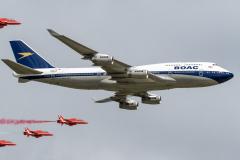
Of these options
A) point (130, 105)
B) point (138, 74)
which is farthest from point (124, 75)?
point (130, 105)

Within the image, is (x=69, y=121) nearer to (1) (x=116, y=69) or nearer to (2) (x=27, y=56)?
(2) (x=27, y=56)

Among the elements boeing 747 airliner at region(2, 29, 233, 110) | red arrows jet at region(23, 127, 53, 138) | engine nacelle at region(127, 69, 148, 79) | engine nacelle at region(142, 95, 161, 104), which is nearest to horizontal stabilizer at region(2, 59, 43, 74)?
boeing 747 airliner at region(2, 29, 233, 110)

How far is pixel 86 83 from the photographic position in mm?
76125

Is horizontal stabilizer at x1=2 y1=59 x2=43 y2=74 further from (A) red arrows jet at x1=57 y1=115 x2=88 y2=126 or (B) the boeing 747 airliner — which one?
(A) red arrows jet at x1=57 y1=115 x2=88 y2=126

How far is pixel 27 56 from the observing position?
3246 inches

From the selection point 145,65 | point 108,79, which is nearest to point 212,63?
point 145,65

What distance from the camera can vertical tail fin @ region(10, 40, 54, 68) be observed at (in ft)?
267

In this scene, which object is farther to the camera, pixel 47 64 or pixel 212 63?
pixel 47 64

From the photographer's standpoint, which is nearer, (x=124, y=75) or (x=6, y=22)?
(x=6, y=22)

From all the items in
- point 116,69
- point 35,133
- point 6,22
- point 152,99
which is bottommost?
point 35,133

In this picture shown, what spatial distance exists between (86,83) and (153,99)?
49.7 ft

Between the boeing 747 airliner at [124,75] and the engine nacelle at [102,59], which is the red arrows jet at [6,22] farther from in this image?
the engine nacelle at [102,59]

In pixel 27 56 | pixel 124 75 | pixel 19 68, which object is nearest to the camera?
pixel 124 75

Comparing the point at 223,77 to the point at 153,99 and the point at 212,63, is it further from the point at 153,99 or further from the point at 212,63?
the point at 153,99
